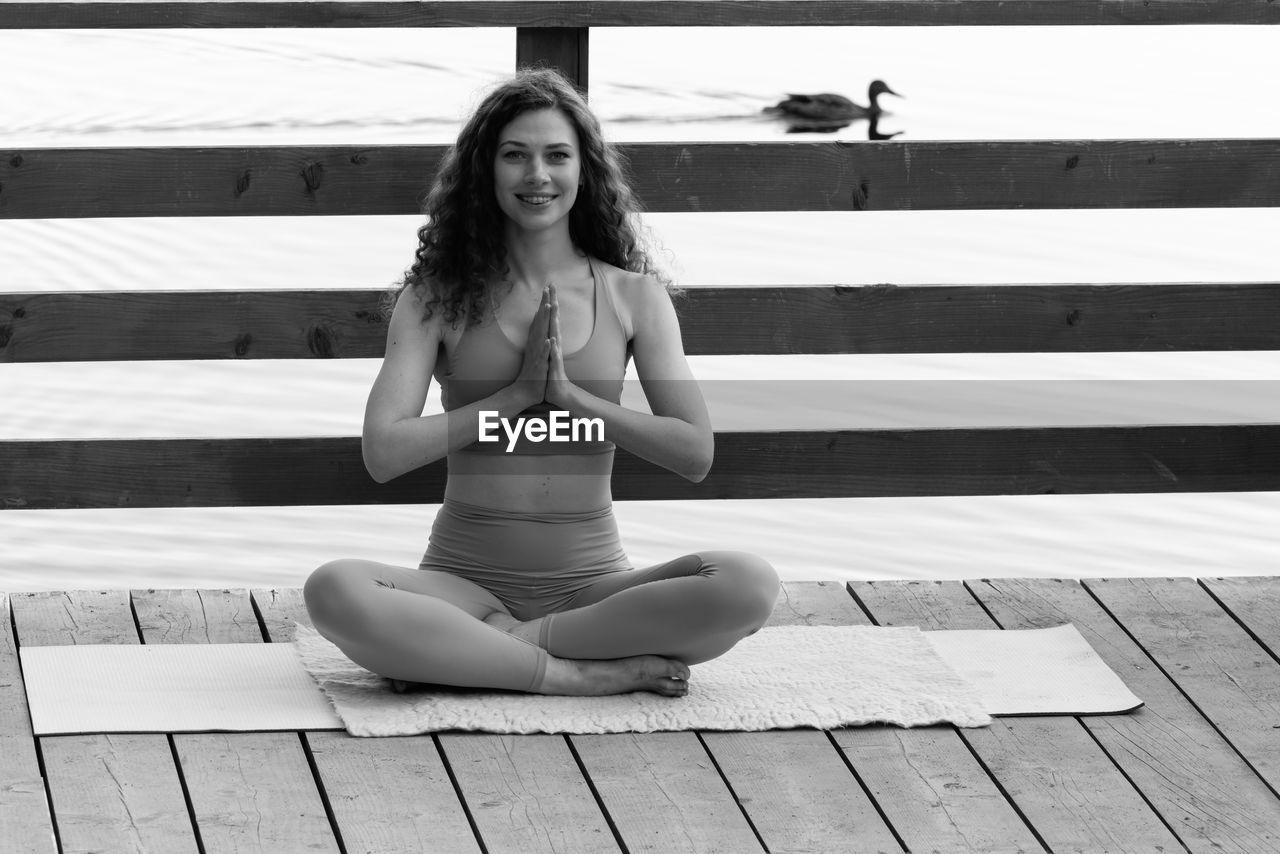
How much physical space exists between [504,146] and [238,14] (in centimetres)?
62

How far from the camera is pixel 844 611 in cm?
284

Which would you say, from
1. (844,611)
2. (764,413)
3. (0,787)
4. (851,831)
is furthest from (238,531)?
(851,831)

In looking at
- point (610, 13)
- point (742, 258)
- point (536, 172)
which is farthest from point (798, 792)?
point (742, 258)

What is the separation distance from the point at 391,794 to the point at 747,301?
1.19 metres

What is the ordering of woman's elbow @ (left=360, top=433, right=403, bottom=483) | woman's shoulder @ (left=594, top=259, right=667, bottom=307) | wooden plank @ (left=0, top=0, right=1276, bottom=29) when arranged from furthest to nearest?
wooden plank @ (left=0, top=0, right=1276, bottom=29)
woman's shoulder @ (left=594, top=259, right=667, bottom=307)
woman's elbow @ (left=360, top=433, right=403, bottom=483)

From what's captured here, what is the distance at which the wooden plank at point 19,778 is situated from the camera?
1.94 m

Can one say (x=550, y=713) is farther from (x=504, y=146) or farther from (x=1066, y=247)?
(x=1066, y=247)

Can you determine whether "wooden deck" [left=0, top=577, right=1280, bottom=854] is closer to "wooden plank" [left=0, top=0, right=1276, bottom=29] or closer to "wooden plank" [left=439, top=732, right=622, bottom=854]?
"wooden plank" [left=439, top=732, right=622, bottom=854]

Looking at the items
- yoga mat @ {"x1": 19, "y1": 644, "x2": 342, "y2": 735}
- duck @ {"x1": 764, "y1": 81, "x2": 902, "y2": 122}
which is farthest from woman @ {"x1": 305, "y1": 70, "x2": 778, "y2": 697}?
duck @ {"x1": 764, "y1": 81, "x2": 902, "y2": 122}

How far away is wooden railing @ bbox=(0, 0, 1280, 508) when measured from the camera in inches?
110

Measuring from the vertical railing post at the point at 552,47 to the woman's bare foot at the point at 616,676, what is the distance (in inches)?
39.6

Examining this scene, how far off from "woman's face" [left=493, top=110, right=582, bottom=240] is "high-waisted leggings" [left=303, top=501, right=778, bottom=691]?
44 cm

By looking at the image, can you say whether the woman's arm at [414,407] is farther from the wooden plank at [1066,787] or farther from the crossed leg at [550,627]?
the wooden plank at [1066,787]

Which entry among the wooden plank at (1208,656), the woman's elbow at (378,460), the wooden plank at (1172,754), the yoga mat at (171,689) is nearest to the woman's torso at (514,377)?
the woman's elbow at (378,460)
